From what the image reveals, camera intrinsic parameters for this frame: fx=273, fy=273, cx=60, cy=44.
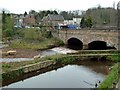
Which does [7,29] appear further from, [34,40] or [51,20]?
[51,20]

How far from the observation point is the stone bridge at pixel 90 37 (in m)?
48.3

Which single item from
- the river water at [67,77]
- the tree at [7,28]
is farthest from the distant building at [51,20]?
the river water at [67,77]

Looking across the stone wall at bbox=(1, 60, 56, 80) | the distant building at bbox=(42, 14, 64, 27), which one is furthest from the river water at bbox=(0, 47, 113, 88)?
the distant building at bbox=(42, 14, 64, 27)

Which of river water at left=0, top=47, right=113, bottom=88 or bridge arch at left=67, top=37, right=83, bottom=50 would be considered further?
bridge arch at left=67, top=37, right=83, bottom=50

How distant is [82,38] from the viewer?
184 feet

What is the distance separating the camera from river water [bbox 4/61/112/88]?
2801 centimetres

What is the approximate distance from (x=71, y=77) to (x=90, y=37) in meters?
22.8

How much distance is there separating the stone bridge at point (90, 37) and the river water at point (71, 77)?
9.65 meters

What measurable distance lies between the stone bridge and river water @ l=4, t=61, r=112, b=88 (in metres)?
9.65

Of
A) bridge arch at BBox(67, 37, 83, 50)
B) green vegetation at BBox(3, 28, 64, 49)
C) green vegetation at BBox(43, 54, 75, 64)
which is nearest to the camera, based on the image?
green vegetation at BBox(43, 54, 75, 64)

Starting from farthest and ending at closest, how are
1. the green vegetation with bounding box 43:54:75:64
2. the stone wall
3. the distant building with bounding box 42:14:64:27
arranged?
the distant building with bounding box 42:14:64:27
the green vegetation with bounding box 43:54:75:64
the stone wall

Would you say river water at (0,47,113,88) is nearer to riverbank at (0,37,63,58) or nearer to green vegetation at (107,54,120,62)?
green vegetation at (107,54,120,62)

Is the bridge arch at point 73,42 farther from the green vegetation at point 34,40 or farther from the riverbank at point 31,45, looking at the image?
the riverbank at point 31,45

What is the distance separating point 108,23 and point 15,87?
6644 cm
